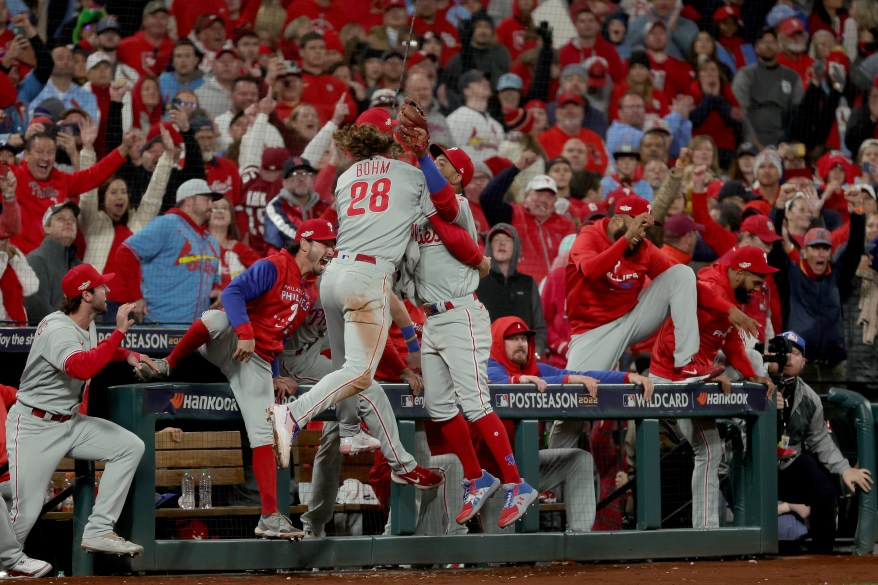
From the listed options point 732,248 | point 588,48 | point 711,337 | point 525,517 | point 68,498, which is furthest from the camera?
point 588,48

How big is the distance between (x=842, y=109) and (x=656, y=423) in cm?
726

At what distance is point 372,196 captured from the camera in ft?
20.0

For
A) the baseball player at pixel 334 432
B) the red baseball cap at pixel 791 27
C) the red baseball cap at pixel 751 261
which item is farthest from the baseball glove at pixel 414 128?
the red baseball cap at pixel 791 27

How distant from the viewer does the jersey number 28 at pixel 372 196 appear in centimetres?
607

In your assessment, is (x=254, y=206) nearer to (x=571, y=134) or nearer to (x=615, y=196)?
(x=615, y=196)

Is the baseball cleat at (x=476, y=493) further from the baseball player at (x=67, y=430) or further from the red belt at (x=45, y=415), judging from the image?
the red belt at (x=45, y=415)

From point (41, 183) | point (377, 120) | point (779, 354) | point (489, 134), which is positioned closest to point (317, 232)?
point (377, 120)

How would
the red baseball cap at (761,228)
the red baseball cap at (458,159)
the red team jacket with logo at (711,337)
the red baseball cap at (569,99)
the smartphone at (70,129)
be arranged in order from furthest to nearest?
the red baseball cap at (569,99)
the smartphone at (70,129)
the red baseball cap at (761,228)
the red team jacket with logo at (711,337)
the red baseball cap at (458,159)

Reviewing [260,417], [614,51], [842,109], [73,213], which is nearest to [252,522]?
[260,417]

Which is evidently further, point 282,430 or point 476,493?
point 476,493

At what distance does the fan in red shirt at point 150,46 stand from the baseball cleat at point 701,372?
5.46 metres

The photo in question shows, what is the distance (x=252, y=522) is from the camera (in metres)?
6.72

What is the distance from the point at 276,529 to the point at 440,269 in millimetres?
1446

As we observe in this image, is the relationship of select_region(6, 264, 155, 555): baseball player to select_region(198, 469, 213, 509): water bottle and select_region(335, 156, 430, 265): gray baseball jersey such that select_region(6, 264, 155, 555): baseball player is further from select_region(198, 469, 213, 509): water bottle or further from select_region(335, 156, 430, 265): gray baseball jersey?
select_region(335, 156, 430, 265): gray baseball jersey
